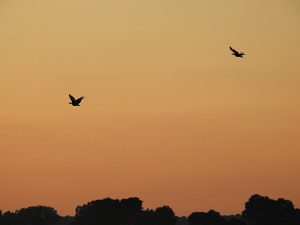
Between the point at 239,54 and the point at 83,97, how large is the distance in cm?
2185

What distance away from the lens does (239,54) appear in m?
165

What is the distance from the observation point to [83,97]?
513ft
